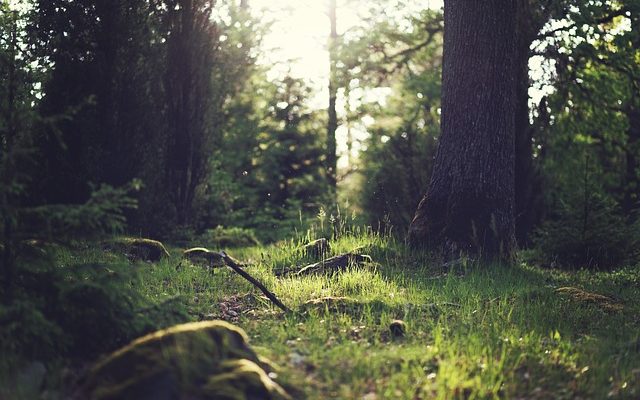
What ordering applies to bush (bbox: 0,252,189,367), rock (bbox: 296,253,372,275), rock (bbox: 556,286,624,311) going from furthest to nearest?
rock (bbox: 296,253,372,275) → rock (bbox: 556,286,624,311) → bush (bbox: 0,252,189,367)

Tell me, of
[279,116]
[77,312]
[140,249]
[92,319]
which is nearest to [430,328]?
[92,319]

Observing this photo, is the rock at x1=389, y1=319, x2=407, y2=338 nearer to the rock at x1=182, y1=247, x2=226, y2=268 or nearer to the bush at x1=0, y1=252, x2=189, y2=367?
the bush at x1=0, y1=252, x2=189, y2=367

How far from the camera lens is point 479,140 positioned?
10.3 m

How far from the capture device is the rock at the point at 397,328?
629 cm

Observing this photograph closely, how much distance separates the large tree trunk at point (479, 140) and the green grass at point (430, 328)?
2.11 feet

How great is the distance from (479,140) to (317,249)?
2.99 meters

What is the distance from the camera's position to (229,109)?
21125 millimetres

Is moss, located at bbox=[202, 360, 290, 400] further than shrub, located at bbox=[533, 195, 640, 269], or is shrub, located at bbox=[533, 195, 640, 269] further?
shrub, located at bbox=[533, 195, 640, 269]

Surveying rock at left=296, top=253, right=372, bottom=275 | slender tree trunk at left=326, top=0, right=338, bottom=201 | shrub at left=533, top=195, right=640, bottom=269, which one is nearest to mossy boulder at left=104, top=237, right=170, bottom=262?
rock at left=296, top=253, right=372, bottom=275

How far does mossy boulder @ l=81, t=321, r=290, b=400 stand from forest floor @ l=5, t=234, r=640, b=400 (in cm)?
51

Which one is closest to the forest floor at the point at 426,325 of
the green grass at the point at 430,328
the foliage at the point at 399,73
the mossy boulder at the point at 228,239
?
the green grass at the point at 430,328

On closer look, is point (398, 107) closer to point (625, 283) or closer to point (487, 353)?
point (625, 283)

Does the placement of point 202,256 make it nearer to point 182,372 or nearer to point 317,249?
point 317,249

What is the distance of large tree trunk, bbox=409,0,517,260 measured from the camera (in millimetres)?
10250
